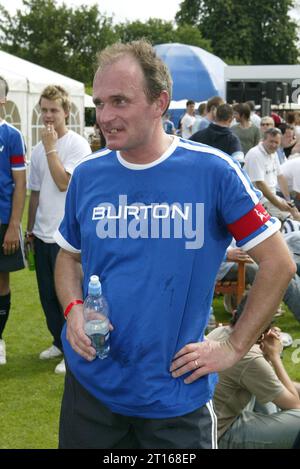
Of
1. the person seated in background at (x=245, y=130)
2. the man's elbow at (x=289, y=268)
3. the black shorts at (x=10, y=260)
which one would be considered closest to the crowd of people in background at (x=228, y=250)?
the black shorts at (x=10, y=260)

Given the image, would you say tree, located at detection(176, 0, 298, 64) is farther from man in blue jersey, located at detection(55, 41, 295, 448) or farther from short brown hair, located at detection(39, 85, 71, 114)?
man in blue jersey, located at detection(55, 41, 295, 448)

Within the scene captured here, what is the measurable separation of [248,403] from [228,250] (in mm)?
2202

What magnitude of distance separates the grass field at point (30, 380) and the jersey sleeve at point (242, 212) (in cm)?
241

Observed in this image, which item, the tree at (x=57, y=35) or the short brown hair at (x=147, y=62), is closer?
the short brown hair at (x=147, y=62)

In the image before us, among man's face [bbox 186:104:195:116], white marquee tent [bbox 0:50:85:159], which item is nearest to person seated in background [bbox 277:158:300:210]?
white marquee tent [bbox 0:50:85:159]

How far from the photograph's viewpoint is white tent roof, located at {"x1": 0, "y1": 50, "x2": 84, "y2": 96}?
1441 centimetres

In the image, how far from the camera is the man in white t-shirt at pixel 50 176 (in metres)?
5.05

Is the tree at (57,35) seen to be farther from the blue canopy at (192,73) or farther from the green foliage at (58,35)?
the blue canopy at (192,73)

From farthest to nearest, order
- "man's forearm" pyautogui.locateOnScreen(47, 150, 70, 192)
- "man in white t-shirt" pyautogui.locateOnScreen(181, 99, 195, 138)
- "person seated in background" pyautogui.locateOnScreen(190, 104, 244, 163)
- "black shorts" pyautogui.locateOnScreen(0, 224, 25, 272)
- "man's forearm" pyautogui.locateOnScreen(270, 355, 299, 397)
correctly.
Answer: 1. "man in white t-shirt" pyautogui.locateOnScreen(181, 99, 195, 138)
2. "person seated in background" pyautogui.locateOnScreen(190, 104, 244, 163)
3. "black shorts" pyautogui.locateOnScreen(0, 224, 25, 272)
4. "man's forearm" pyautogui.locateOnScreen(47, 150, 70, 192)
5. "man's forearm" pyautogui.locateOnScreen(270, 355, 299, 397)

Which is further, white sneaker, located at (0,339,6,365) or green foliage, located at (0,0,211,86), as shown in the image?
green foliage, located at (0,0,211,86)

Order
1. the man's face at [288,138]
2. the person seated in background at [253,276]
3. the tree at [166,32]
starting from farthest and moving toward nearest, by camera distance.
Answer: the tree at [166,32] < the man's face at [288,138] < the person seated in background at [253,276]

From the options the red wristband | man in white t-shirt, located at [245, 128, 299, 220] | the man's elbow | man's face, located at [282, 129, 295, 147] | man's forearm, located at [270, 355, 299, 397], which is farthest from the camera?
man's face, located at [282, 129, 295, 147]

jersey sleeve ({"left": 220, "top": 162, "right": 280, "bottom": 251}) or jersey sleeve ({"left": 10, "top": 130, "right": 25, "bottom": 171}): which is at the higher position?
jersey sleeve ({"left": 220, "top": 162, "right": 280, "bottom": 251})

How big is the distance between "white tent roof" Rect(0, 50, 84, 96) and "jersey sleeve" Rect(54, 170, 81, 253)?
1184 centimetres
